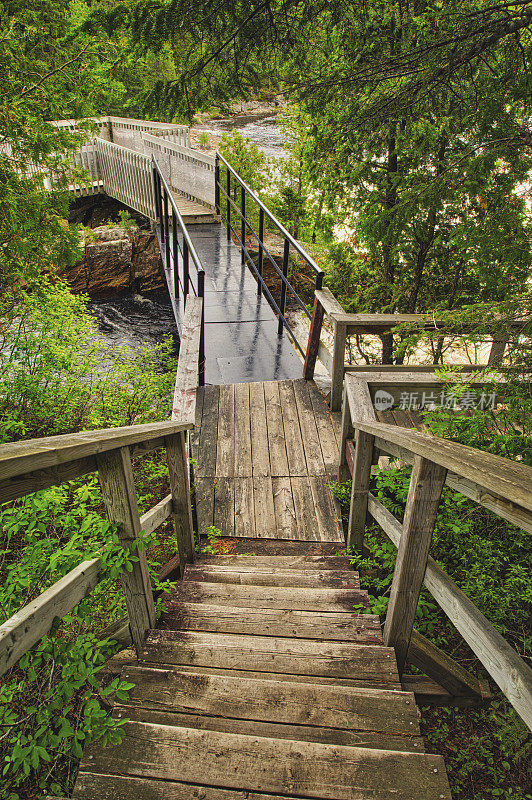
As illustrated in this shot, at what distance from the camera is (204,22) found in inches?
130

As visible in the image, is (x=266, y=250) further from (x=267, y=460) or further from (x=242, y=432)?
(x=267, y=460)

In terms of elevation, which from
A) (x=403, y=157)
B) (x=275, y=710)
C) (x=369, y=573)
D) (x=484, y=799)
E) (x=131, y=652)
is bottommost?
(x=484, y=799)

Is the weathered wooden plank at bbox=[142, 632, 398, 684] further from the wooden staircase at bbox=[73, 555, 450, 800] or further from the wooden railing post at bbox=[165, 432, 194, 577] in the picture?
the wooden railing post at bbox=[165, 432, 194, 577]

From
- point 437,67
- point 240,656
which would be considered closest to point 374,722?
point 240,656

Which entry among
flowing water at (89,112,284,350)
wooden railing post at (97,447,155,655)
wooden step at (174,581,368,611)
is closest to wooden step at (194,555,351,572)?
wooden step at (174,581,368,611)

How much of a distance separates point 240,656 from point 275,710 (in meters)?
0.36

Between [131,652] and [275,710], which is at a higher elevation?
Answer: [275,710]

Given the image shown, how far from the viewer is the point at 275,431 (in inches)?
187

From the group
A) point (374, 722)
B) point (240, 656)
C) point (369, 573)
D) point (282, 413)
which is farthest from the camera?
point (282, 413)

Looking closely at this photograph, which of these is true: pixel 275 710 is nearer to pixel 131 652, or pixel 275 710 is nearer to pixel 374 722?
pixel 374 722

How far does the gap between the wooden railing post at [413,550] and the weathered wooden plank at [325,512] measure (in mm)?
1475

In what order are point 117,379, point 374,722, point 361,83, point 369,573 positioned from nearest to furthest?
point 374,722
point 369,573
point 361,83
point 117,379

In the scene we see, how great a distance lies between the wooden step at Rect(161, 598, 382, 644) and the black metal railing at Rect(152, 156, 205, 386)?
298 centimetres

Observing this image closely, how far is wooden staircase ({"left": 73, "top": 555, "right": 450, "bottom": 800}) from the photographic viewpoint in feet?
4.79
